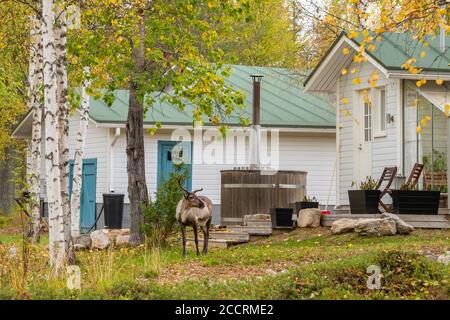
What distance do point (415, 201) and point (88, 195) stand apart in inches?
483

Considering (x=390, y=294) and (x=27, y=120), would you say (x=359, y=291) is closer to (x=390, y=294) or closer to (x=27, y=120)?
(x=390, y=294)

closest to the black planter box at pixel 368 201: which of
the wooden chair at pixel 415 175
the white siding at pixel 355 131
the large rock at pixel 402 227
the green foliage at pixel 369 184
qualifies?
the green foliage at pixel 369 184

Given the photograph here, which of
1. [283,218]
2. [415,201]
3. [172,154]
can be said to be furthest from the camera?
[172,154]

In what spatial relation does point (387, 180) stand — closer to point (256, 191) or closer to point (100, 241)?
point (256, 191)

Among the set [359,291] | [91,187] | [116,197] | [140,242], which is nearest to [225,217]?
[140,242]

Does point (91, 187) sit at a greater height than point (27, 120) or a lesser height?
lesser

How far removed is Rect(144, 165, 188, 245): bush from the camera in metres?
19.2

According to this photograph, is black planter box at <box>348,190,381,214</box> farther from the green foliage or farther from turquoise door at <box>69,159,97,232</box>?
turquoise door at <box>69,159,97,232</box>

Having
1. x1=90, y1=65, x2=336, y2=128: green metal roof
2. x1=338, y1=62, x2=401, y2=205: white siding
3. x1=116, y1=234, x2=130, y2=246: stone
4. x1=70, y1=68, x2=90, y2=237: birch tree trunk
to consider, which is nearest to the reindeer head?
x1=116, y1=234, x2=130, y2=246: stone

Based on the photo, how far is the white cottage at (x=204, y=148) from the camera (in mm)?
28891

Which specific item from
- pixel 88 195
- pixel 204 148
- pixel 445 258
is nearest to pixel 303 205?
pixel 204 148

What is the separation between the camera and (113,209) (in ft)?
91.0

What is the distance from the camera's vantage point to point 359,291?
11.8 m

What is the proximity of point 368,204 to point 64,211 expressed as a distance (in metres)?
7.41
